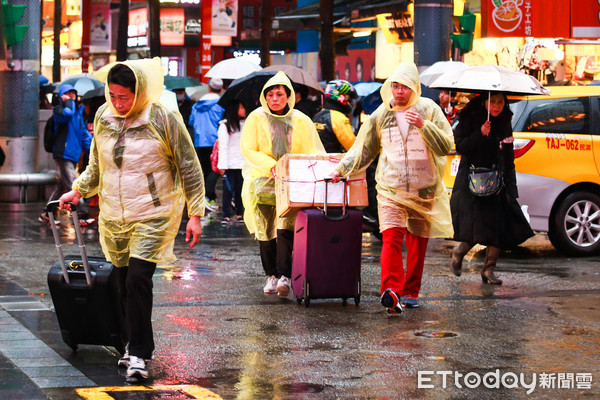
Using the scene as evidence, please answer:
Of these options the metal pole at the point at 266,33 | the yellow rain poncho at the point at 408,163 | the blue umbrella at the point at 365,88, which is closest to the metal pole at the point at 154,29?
the metal pole at the point at 266,33

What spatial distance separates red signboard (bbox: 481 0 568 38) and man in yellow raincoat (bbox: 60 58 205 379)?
9081mm

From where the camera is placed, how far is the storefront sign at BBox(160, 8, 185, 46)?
51438 millimetres

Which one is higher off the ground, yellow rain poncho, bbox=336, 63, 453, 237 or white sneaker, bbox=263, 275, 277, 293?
yellow rain poncho, bbox=336, 63, 453, 237

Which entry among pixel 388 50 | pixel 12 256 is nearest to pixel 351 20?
pixel 388 50

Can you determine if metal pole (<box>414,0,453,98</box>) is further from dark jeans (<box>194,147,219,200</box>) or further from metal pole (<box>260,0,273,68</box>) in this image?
metal pole (<box>260,0,273,68</box>)

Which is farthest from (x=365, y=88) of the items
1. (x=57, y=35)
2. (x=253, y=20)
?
(x=253, y=20)

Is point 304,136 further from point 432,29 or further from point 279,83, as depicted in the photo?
point 432,29

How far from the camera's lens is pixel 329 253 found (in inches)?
328

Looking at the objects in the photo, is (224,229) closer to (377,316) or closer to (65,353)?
(377,316)

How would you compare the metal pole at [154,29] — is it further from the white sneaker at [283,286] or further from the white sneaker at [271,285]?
the white sneaker at [283,286]

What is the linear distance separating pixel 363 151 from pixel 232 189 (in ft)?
21.4

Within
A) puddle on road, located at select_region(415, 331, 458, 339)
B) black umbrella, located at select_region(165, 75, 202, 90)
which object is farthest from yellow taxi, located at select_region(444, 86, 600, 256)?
black umbrella, located at select_region(165, 75, 202, 90)

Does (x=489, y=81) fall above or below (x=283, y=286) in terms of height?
above

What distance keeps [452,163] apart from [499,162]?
7.31ft
